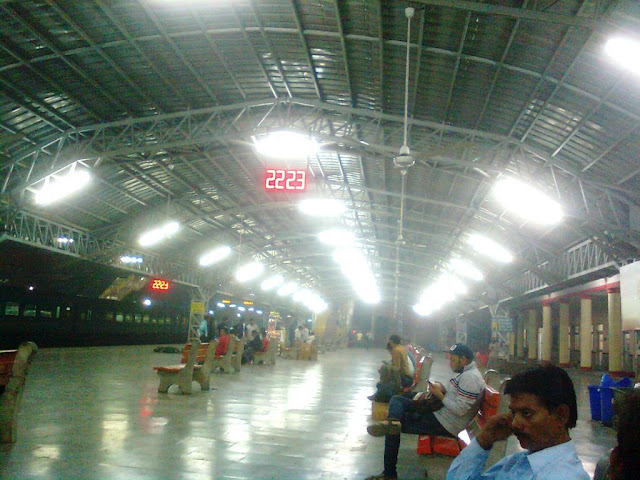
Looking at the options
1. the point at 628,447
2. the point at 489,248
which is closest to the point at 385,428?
the point at 628,447

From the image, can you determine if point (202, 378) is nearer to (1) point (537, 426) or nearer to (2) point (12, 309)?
(1) point (537, 426)

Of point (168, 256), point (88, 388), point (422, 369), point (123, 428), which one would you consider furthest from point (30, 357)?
point (168, 256)

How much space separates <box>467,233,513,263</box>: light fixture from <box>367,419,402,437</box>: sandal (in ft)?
72.3

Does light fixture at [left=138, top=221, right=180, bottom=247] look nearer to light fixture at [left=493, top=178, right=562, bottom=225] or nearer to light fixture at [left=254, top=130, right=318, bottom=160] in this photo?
light fixture at [left=254, top=130, right=318, bottom=160]

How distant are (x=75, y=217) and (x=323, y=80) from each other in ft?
43.1

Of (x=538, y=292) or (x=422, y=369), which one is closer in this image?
(x=422, y=369)

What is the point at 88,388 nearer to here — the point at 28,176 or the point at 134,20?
the point at 134,20

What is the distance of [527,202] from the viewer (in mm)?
18281

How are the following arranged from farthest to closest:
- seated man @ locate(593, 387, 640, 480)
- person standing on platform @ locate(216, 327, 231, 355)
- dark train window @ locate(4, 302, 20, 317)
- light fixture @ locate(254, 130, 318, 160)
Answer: dark train window @ locate(4, 302, 20, 317), light fixture @ locate(254, 130, 318, 160), person standing on platform @ locate(216, 327, 231, 355), seated man @ locate(593, 387, 640, 480)

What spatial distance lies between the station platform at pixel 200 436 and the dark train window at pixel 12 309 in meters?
Result: 11.1

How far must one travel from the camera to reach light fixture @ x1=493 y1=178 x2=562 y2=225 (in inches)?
640

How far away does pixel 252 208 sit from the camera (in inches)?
1015

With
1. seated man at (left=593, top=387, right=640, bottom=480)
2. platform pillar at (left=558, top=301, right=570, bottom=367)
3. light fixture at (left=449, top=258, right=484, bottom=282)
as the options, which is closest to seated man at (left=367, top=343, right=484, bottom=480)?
seated man at (left=593, top=387, right=640, bottom=480)

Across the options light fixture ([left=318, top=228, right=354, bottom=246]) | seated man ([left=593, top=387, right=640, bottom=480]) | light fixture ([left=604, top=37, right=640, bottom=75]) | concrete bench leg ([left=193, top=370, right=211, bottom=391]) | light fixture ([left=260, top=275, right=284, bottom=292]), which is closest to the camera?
seated man ([left=593, top=387, right=640, bottom=480])
